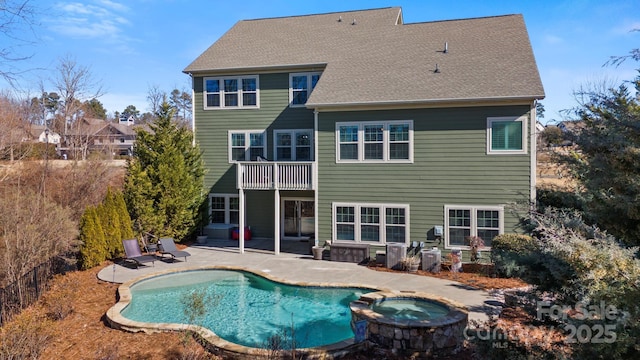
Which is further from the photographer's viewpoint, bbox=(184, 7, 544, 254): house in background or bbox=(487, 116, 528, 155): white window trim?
bbox=(184, 7, 544, 254): house in background

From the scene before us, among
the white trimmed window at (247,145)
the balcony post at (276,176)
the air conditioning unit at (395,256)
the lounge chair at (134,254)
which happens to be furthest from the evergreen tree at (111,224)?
the air conditioning unit at (395,256)

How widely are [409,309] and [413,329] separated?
152 cm

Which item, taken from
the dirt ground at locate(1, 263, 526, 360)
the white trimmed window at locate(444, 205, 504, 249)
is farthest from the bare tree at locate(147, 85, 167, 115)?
the white trimmed window at locate(444, 205, 504, 249)

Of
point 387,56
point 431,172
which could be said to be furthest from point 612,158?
point 387,56

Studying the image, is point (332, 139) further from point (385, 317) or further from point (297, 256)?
point (385, 317)

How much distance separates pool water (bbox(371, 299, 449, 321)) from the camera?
8016mm

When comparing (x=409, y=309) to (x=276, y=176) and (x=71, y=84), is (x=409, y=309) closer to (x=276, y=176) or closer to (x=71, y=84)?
(x=276, y=176)

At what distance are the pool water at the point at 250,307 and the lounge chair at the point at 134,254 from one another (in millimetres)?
1403

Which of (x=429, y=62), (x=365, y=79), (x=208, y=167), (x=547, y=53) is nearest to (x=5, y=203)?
(x=208, y=167)

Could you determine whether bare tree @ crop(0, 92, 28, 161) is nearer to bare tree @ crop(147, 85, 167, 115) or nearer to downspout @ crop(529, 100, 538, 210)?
bare tree @ crop(147, 85, 167, 115)

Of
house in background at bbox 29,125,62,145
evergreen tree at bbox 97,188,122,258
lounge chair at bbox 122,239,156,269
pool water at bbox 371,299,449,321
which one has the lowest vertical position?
pool water at bbox 371,299,449,321

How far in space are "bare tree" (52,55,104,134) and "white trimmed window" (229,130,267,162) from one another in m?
13.0

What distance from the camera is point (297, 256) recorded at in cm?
1491

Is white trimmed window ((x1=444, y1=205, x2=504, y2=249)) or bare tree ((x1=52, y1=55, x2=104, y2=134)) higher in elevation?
bare tree ((x1=52, y1=55, x2=104, y2=134))
